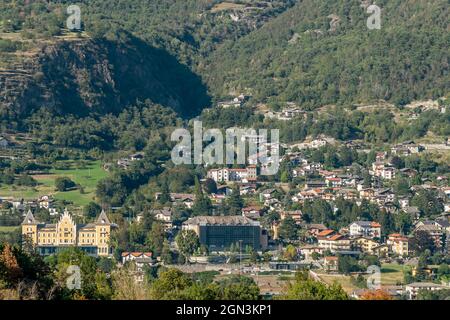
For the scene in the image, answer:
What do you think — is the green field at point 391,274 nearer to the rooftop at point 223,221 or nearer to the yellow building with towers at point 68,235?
the rooftop at point 223,221

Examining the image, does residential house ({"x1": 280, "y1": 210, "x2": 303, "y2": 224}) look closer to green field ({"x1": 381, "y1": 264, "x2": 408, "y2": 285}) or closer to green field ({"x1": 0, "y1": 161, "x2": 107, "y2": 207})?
green field ({"x1": 0, "y1": 161, "x2": 107, "y2": 207})

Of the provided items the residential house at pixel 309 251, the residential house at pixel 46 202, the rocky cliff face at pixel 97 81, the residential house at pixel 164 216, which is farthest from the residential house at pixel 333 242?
the rocky cliff face at pixel 97 81

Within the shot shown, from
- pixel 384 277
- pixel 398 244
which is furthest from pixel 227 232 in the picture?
pixel 384 277

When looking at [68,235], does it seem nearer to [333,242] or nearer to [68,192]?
[68,192]

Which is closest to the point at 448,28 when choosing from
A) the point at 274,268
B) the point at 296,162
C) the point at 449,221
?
the point at 296,162

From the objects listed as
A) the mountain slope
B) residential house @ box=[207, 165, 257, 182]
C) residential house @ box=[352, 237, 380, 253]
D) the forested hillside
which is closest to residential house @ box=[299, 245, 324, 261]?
residential house @ box=[352, 237, 380, 253]
